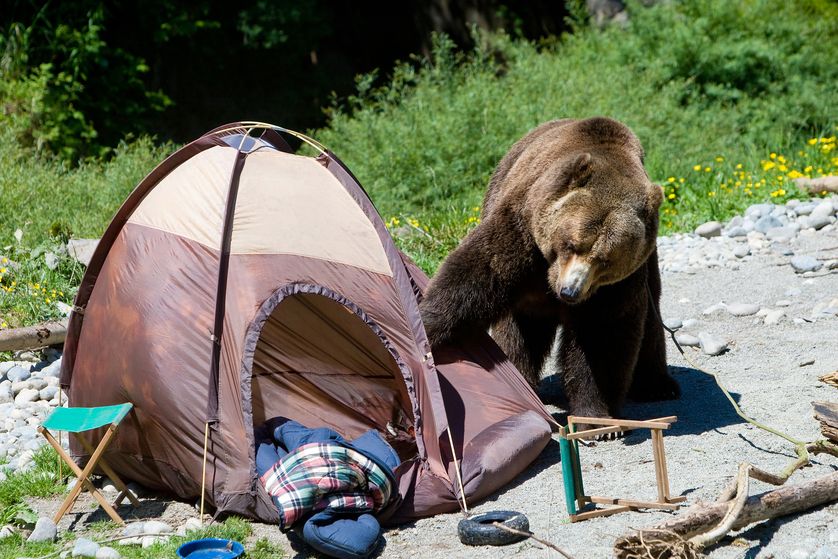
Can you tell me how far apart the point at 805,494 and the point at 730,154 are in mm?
8857

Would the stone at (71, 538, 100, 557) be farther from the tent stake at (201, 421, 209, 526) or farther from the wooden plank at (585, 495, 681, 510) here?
the wooden plank at (585, 495, 681, 510)

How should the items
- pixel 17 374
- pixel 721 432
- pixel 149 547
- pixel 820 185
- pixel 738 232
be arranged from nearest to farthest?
1. pixel 149 547
2. pixel 721 432
3. pixel 17 374
4. pixel 738 232
5. pixel 820 185

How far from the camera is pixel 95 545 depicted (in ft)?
13.9

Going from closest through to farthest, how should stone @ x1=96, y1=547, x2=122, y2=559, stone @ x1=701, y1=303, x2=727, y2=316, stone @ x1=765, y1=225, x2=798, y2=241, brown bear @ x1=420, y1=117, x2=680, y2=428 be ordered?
stone @ x1=96, y1=547, x2=122, y2=559, brown bear @ x1=420, y1=117, x2=680, y2=428, stone @ x1=701, y1=303, x2=727, y2=316, stone @ x1=765, y1=225, x2=798, y2=241

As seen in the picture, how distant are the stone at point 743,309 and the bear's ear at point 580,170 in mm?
3215

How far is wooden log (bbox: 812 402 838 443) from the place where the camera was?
14.9 feet

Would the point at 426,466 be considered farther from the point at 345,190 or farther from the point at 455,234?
the point at 455,234

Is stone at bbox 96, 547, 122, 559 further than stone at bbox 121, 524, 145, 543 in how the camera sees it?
No

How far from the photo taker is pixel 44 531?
4.46 m

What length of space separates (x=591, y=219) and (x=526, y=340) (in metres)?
1.39

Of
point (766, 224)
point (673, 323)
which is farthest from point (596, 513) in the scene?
point (766, 224)

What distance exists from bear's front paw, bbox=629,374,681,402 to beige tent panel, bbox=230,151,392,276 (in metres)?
2.10

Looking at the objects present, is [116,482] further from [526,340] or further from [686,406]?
[686,406]

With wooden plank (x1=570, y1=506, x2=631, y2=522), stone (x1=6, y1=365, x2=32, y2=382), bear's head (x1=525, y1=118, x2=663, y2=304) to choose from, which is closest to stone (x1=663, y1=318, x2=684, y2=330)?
bear's head (x1=525, y1=118, x2=663, y2=304)
